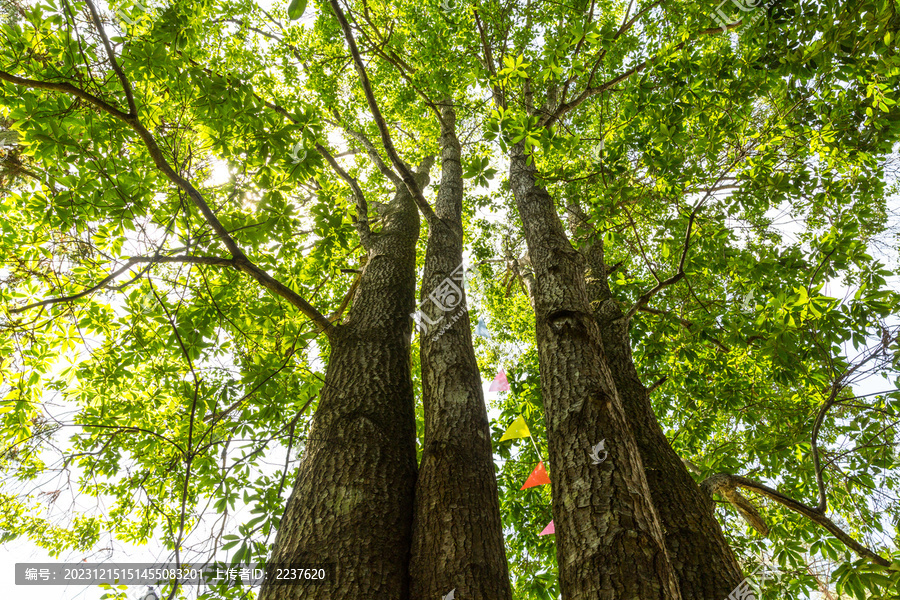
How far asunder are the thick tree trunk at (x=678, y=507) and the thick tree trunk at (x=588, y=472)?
58 cm

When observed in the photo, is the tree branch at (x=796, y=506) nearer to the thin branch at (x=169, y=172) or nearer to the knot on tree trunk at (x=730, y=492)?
the knot on tree trunk at (x=730, y=492)

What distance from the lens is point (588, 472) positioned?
1848mm

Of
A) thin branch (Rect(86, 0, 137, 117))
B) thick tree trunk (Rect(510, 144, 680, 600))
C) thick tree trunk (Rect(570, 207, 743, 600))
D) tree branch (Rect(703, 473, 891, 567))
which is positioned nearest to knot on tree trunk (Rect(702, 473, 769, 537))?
tree branch (Rect(703, 473, 891, 567))

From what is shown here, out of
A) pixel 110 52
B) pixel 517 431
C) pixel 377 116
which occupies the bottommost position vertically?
pixel 517 431

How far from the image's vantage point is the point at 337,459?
2.09 meters

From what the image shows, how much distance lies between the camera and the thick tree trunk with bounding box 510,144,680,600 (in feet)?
4.90

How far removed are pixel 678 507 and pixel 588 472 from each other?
97cm

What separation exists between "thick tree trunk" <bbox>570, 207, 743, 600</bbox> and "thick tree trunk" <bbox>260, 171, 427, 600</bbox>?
1468mm

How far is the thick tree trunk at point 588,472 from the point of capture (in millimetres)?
1493

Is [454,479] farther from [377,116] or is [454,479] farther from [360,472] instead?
[377,116]

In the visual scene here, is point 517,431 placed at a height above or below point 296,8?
below

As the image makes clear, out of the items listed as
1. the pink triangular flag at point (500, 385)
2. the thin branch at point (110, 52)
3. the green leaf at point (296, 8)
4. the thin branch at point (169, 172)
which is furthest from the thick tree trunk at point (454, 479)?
the thin branch at point (110, 52)

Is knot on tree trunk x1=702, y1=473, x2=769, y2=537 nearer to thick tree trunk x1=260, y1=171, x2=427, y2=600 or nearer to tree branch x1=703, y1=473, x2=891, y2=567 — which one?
tree branch x1=703, y1=473, x2=891, y2=567

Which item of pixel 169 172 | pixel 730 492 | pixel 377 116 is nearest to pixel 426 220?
pixel 377 116
